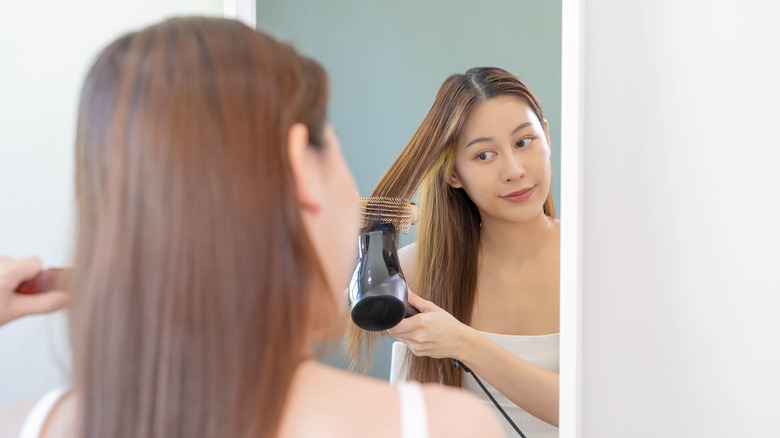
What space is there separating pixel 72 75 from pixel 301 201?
0.95 m

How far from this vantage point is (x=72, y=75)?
138 centimetres

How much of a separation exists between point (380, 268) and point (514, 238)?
0.21 m

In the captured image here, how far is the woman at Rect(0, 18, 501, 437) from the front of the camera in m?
0.57

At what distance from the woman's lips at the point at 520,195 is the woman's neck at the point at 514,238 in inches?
1.3

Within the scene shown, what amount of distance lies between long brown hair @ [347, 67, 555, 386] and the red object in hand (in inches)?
18.9

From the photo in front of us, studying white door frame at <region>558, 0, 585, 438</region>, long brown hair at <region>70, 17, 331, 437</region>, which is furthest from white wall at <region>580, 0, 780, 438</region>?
long brown hair at <region>70, 17, 331, 437</region>

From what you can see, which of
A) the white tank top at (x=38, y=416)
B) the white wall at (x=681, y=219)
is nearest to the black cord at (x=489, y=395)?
the white wall at (x=681, y=219)

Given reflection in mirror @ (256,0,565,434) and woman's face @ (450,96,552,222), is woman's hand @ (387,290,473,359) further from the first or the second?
woman's face @ (450,96,552,222)

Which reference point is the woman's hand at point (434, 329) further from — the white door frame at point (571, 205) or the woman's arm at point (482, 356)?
the white door frame at point (571, 205)

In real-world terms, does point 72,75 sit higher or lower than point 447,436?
higher

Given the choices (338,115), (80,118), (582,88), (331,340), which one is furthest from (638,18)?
(80,118)

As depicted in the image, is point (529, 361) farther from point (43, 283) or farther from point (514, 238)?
point (43, 283)

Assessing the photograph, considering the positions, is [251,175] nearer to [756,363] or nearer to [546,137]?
[546,137]

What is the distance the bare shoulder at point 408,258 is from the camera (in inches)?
44.7
